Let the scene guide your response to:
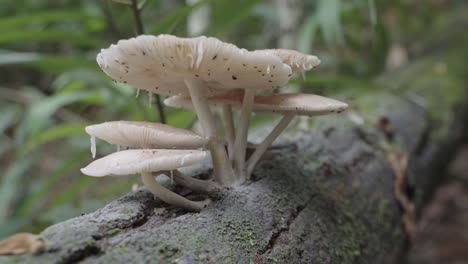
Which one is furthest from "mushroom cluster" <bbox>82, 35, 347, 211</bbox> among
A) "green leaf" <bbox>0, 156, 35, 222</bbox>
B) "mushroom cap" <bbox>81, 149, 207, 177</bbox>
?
"green leaf" <bbox>0, 156, 35, 222</bbox>

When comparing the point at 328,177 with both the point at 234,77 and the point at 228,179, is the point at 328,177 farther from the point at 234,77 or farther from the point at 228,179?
the point at 234,77

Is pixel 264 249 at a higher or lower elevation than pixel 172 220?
lower

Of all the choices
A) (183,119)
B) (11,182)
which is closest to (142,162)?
(183,119)

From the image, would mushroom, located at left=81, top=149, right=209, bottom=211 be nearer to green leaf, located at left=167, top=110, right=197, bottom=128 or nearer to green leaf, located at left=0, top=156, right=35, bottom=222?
green leaf, located at left=167, top=110, right=197, bottom=128

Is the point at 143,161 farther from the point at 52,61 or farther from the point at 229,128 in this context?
the point at 52,61

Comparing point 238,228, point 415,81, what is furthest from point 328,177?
point 415,81

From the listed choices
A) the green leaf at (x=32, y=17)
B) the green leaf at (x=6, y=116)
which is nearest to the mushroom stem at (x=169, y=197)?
the green leaf at (x=32, y=17)
